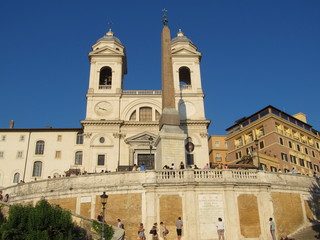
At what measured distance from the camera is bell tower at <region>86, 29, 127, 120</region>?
1767 inches

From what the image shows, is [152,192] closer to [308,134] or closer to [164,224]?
[164,224]

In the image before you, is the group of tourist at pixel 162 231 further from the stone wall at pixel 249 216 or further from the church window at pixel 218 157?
the church window at pixel 218 157

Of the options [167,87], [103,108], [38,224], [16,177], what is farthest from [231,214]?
[16,177]

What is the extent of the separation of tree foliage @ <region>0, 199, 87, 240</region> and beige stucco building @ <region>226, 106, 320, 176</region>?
3539 cm

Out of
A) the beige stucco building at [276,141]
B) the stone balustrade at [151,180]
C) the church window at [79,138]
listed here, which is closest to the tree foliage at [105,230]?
the stone balustrade at [151,180]

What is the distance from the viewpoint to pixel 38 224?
1698cm

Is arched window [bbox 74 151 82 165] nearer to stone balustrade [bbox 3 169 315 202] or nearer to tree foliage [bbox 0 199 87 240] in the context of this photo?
stone balustrade [bbox 3 169 315 202]

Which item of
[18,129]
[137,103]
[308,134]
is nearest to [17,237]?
[137,103]

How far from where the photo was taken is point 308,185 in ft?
86.4

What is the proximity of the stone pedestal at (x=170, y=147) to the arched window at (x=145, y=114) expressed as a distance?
551 inches

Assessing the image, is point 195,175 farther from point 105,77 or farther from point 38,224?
point 105,77

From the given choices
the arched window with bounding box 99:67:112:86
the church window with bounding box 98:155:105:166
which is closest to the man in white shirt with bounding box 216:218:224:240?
the church window with bounding box 98:155:105:166

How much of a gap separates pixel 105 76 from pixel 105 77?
0.46 ft

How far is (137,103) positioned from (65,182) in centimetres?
2231
